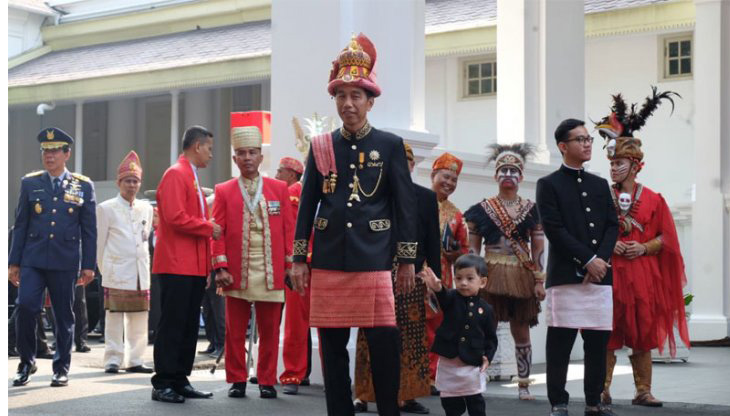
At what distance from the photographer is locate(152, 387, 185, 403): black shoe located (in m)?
8.33

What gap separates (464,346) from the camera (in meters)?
7.04

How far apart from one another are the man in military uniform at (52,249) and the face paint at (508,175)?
3.11 meters

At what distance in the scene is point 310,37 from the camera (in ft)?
33.5

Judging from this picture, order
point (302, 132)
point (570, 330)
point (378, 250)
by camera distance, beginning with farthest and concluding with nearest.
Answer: point (302, 132) < point (570, 330) < point (378, 250)

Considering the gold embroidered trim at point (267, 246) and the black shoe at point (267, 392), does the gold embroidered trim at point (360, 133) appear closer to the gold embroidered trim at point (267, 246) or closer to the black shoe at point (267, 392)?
the gold embroidered trim at point (267, 246)

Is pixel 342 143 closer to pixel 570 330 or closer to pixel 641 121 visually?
pixel 570 330

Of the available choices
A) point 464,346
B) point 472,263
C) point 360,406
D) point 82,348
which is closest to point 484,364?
point 464,346

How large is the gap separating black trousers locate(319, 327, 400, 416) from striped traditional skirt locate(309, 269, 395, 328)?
0.20 ft

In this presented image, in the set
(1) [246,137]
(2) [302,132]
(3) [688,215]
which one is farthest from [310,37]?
(3) [688,215]

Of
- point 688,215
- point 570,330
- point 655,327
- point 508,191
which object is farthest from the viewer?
point 688,215

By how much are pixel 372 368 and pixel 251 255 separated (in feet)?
8.85

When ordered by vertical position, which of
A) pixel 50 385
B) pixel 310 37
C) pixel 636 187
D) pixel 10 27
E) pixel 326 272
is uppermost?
pixel 10 27

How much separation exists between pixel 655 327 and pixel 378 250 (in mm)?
2938

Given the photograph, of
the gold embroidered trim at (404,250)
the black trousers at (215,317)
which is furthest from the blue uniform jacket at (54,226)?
the gold embroidered trim at (404,250)
